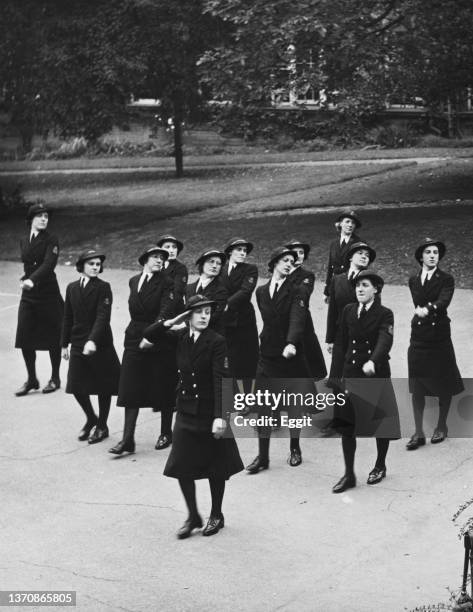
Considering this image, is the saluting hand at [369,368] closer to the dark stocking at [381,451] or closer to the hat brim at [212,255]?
the dark stocking at [381,451]

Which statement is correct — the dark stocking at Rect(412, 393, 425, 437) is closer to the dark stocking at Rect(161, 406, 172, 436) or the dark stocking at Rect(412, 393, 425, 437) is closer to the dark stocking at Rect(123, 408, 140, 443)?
the dark stocking at Rect(161, 406, 172, 436)

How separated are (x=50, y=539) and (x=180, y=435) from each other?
125 centimetres

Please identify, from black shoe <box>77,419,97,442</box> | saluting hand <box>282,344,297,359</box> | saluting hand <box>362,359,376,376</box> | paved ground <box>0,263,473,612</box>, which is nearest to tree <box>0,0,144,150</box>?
black shoe <box>77,419,97,442</box>

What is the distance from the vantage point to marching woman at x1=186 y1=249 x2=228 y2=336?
10.9 m

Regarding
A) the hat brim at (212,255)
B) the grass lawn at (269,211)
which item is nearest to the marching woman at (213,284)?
the hat brim at (212,255)

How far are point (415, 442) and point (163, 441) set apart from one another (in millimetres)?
2294

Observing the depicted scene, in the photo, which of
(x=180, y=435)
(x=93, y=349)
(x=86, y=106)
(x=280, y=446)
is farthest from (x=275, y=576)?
(x=86, y=106)

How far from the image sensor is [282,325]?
1047 cm

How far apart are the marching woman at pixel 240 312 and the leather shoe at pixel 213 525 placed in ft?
10.1

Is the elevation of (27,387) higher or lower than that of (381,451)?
lower

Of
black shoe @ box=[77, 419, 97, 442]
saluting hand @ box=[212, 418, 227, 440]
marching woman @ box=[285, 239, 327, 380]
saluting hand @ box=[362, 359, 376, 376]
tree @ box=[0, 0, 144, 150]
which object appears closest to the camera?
saluting hand @ box=[212, 418, 227, 440]

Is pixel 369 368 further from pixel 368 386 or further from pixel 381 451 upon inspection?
pixel 381 451

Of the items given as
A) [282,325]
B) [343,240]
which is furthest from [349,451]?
[343,240]

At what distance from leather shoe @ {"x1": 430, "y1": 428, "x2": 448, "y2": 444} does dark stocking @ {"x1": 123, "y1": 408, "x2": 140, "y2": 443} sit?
104 inches
